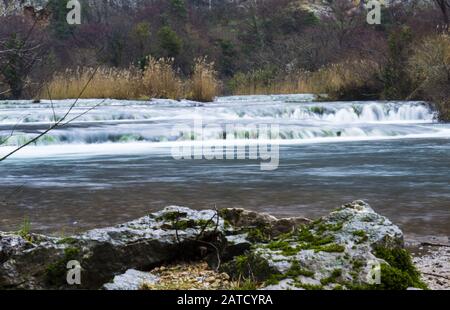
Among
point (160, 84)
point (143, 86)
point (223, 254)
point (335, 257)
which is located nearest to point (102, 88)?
point (143, 86)

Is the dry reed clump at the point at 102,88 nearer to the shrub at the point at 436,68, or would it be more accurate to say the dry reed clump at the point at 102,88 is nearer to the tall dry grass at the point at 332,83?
the tall dry grass at the point at 332,83

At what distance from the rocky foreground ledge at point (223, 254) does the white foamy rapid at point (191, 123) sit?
7.89m

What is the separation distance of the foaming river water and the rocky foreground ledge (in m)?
0.69

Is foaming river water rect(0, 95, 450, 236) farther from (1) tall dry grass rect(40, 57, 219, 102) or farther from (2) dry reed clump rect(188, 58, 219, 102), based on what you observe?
(2) dry reed clump rect(188, 58, 219, 102)


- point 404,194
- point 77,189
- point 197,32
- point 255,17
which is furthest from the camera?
point 255,17

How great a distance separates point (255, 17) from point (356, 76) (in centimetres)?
2529

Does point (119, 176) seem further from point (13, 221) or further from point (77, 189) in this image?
point (13, 221)

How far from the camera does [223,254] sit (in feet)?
12.1

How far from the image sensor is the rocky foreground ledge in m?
3.11

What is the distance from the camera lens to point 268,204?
6.29 m

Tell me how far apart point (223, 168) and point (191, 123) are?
232 inches

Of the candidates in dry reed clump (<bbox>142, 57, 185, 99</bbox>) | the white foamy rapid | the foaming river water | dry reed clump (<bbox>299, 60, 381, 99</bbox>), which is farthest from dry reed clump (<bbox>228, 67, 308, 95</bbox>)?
the foaming river water

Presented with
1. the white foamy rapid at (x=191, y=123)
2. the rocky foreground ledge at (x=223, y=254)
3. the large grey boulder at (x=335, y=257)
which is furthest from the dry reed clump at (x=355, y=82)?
the large grey boulder at (x=335, y=257)
